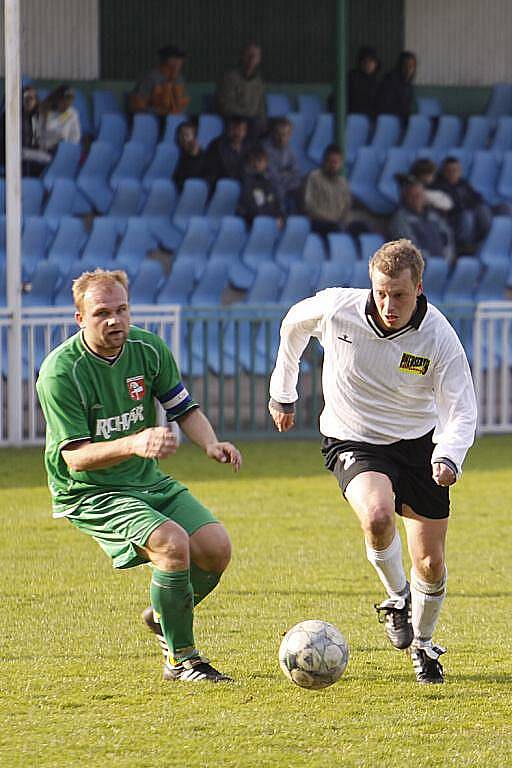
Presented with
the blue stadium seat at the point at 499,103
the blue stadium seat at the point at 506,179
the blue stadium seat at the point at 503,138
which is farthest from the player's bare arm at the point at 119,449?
the blue stadium seat at the point at 499,103

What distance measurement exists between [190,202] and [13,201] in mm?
3437

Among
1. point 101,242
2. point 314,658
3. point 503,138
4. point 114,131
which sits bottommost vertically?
point 314,658

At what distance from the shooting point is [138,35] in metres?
17.8

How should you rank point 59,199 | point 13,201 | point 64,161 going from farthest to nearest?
point 64,161, point 59,199, point 13,201

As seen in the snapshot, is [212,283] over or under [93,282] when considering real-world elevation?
under

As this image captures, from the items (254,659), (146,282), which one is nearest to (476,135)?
(146,282)

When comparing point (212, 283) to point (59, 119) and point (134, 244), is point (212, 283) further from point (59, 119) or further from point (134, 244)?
point (59, 119)

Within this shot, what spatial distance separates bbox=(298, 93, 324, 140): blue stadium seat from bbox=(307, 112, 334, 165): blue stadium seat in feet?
0.45

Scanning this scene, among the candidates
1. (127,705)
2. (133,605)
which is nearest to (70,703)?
(127,705)

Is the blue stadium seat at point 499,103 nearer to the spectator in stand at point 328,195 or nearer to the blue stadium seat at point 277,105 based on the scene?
the blue stadium seat at point 277,105

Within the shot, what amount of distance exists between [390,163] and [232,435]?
16.6 ft

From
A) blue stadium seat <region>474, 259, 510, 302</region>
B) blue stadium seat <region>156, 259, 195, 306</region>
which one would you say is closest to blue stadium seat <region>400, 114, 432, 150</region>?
blue stadium seat <region>474, 259, 510, 302</region>

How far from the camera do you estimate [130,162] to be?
616 inches

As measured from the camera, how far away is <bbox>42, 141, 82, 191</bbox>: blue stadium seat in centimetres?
1516
